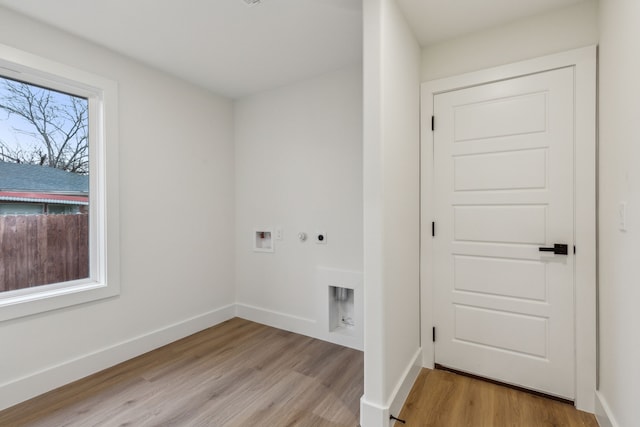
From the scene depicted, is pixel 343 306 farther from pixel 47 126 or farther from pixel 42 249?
pixel 47 126

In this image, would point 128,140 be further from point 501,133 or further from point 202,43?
point 501,133

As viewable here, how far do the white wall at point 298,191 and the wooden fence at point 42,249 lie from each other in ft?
4.77

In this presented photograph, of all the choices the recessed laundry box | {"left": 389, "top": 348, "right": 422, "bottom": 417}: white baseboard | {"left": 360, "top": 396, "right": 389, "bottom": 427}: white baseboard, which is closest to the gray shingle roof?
the recessed laundry box

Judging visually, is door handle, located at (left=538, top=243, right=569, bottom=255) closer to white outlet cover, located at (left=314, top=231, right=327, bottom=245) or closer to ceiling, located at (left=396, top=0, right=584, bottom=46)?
ceiling, located at (left=396, top=0, right=584, bottom=46)

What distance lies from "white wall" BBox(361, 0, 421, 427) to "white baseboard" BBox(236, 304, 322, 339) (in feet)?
3.71

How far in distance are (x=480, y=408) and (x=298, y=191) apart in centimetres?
217

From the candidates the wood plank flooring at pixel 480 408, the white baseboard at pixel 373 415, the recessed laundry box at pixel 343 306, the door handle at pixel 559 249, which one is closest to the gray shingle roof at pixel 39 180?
the recessed laundry box at pixel 343 306

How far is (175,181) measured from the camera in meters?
2.84

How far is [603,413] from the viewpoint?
163 cm

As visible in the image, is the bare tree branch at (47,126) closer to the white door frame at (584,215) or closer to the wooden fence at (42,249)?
the wooden fence at (42,249)

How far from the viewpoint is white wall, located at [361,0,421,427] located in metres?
1.62

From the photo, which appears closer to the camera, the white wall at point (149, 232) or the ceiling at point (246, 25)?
the ceiling at point (246, 25)

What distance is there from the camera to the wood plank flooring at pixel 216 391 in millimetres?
1771

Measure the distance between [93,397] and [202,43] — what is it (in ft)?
8.44
